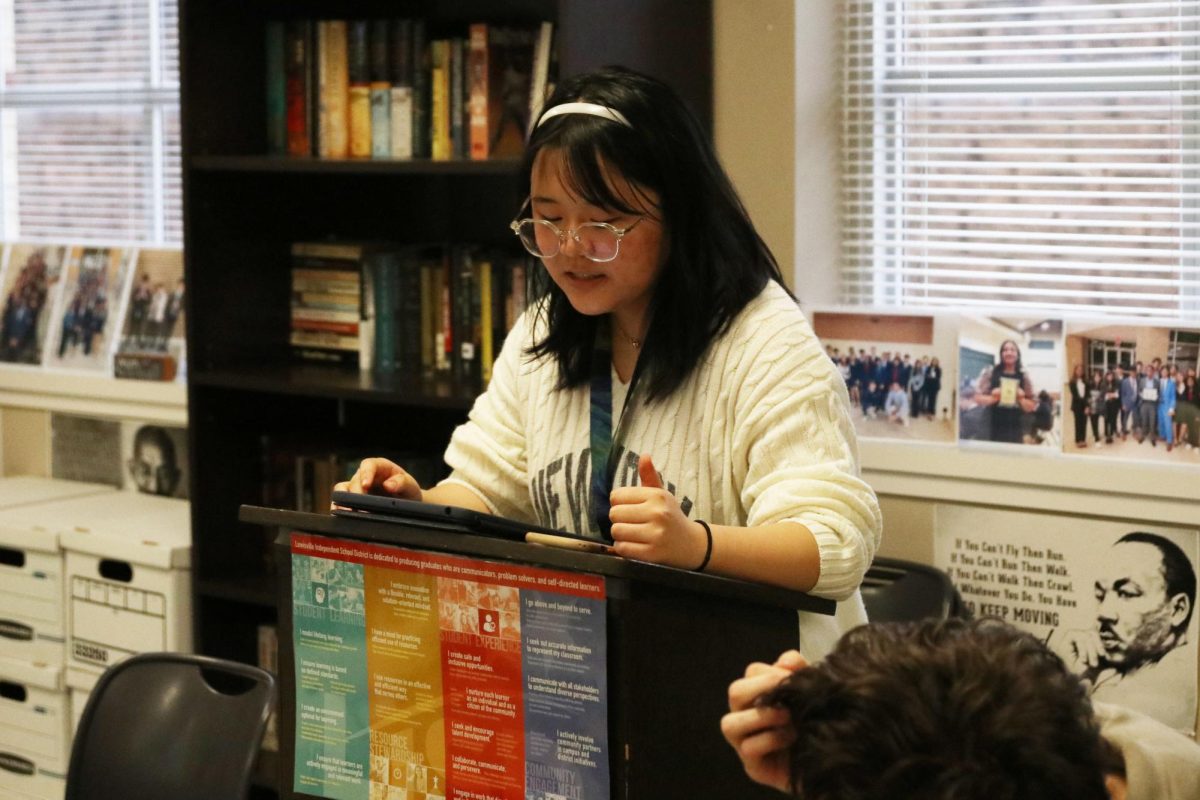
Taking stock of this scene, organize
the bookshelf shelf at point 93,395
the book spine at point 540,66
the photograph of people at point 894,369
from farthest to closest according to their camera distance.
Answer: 1. the bookshelf shelf at point 93,395
2. the book spine at point 540,66
3. the photograph of people at point 894,369

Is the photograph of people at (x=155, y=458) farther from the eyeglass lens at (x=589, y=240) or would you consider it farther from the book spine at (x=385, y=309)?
the eyeglass lens at (x=589, y=240)

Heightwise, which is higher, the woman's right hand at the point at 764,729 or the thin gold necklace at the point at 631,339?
the thin gold necklace at the point at 631,339

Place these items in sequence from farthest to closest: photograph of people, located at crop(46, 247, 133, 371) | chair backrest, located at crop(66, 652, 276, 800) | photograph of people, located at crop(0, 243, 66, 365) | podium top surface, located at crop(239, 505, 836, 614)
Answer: photograph of people, located at crop(0, 243, 66, 365) < photograph of people, located at crop(46, 247, 133, 371) < chair backrest, located at crop(66, 652, 276, 800) < podium top surface, located at crop(239, 505, 836, 614)

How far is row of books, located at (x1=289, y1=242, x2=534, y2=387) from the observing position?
2.91 m

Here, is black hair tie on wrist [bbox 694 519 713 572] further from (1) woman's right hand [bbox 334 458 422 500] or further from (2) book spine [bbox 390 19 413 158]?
(2) book spine [bbox 390 19 413 158]

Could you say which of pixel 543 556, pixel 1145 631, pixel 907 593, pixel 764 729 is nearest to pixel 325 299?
pixel 907 593

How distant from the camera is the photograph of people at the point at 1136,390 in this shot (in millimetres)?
2406

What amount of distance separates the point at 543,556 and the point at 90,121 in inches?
117

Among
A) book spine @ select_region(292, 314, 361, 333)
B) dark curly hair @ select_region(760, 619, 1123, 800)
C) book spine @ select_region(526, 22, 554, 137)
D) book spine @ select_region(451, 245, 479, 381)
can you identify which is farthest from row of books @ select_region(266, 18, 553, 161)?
dark curly hair @ select_region(760, 619, 1123, 800)

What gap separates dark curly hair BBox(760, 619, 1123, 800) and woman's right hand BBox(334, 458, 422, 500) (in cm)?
86

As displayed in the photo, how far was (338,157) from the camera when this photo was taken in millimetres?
2977

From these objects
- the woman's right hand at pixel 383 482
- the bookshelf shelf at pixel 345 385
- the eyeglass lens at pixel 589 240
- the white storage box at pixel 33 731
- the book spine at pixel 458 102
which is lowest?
the white storage box at pixel 33 731

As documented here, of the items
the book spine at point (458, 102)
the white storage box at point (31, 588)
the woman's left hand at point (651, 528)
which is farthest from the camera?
the white storage box at point (31, 588)

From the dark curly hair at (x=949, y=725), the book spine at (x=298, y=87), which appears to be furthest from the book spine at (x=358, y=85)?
the dark curly hair at (x=949, y=725)
